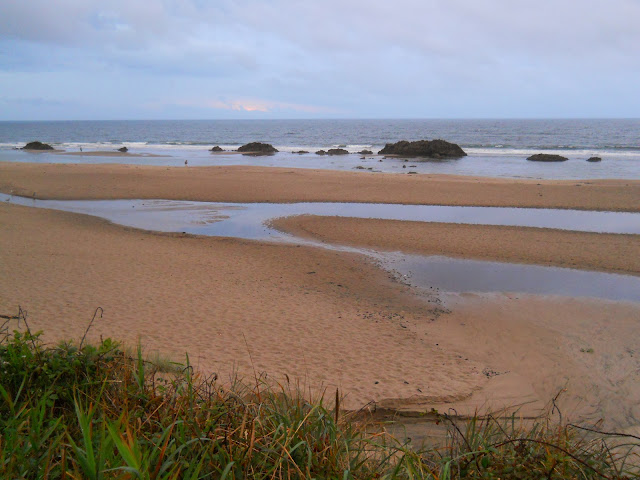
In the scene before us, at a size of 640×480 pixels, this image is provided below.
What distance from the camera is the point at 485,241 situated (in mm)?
13859

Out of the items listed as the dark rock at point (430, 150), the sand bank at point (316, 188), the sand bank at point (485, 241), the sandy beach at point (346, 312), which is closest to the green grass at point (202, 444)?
the sandy beach at point (346, 312)

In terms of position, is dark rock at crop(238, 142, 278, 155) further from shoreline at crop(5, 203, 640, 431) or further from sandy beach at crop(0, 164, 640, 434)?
shoreline at crop(5, 203, 640, 431)

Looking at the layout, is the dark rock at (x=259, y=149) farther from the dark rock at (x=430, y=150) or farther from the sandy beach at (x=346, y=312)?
the sandy beach at (x=346, y=312)

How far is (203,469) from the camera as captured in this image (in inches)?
94.0

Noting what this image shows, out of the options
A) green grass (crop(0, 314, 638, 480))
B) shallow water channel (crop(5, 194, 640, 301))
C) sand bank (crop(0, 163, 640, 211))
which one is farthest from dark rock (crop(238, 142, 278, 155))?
green grass (crop(0, 314, 638, 480))

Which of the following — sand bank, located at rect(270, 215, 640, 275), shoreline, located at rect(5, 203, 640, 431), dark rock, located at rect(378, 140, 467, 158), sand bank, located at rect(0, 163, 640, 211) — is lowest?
shoreline, located at rect(5, 203, 640, 431)

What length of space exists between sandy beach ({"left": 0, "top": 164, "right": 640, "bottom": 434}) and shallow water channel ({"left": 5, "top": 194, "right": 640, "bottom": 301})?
669mm

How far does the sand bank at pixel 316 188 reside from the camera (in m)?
21.3

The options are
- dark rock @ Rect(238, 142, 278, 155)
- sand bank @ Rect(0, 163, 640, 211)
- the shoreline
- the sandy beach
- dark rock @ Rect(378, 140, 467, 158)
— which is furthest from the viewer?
dark rock @ Rect(238, 142, 278, 155)

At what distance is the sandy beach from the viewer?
6.09 m

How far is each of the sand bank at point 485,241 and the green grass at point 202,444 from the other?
1033 centimetres

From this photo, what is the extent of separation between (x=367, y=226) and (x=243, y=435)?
43.9ft

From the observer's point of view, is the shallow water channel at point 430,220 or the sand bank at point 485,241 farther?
the sand bank at point 485,241

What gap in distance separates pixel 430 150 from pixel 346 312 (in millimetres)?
40431
